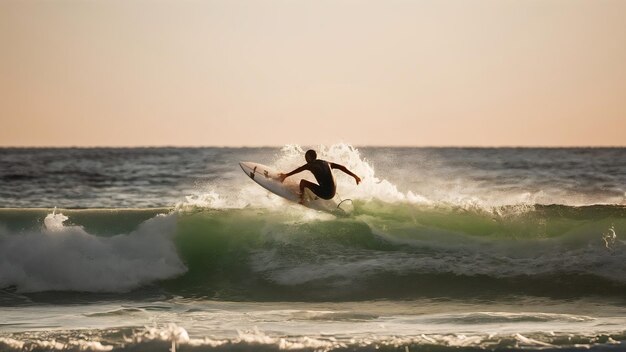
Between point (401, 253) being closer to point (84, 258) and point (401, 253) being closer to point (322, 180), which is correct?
point (322, 180)

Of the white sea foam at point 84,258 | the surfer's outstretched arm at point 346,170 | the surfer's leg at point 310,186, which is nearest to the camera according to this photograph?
the white sea foam at point 84,258

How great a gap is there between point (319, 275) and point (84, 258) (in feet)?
12.3

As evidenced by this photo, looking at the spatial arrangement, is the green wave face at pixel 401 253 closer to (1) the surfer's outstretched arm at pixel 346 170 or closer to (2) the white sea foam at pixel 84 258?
(2) the white sea foam at pixel 84 258

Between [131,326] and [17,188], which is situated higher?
[17,188]

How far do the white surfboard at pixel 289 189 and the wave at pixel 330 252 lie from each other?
22 cm

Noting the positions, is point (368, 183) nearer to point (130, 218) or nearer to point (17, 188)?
point (130, 218)

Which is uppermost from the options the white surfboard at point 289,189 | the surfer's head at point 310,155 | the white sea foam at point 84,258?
the surfer's head at point 310,155

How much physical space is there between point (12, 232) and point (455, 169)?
26.0 meters

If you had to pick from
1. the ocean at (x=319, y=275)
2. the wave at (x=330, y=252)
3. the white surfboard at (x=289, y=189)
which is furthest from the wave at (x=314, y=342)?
the white surfboard at (x=289, y=189)

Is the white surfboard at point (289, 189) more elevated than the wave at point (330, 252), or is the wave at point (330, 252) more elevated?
the white surfboard at point (289, 189)

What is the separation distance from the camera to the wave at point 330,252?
1333 cm

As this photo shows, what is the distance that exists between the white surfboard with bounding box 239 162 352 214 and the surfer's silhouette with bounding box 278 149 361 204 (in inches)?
8.6

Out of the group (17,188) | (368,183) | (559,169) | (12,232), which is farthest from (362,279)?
(559,169)

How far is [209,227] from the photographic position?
617 inches
